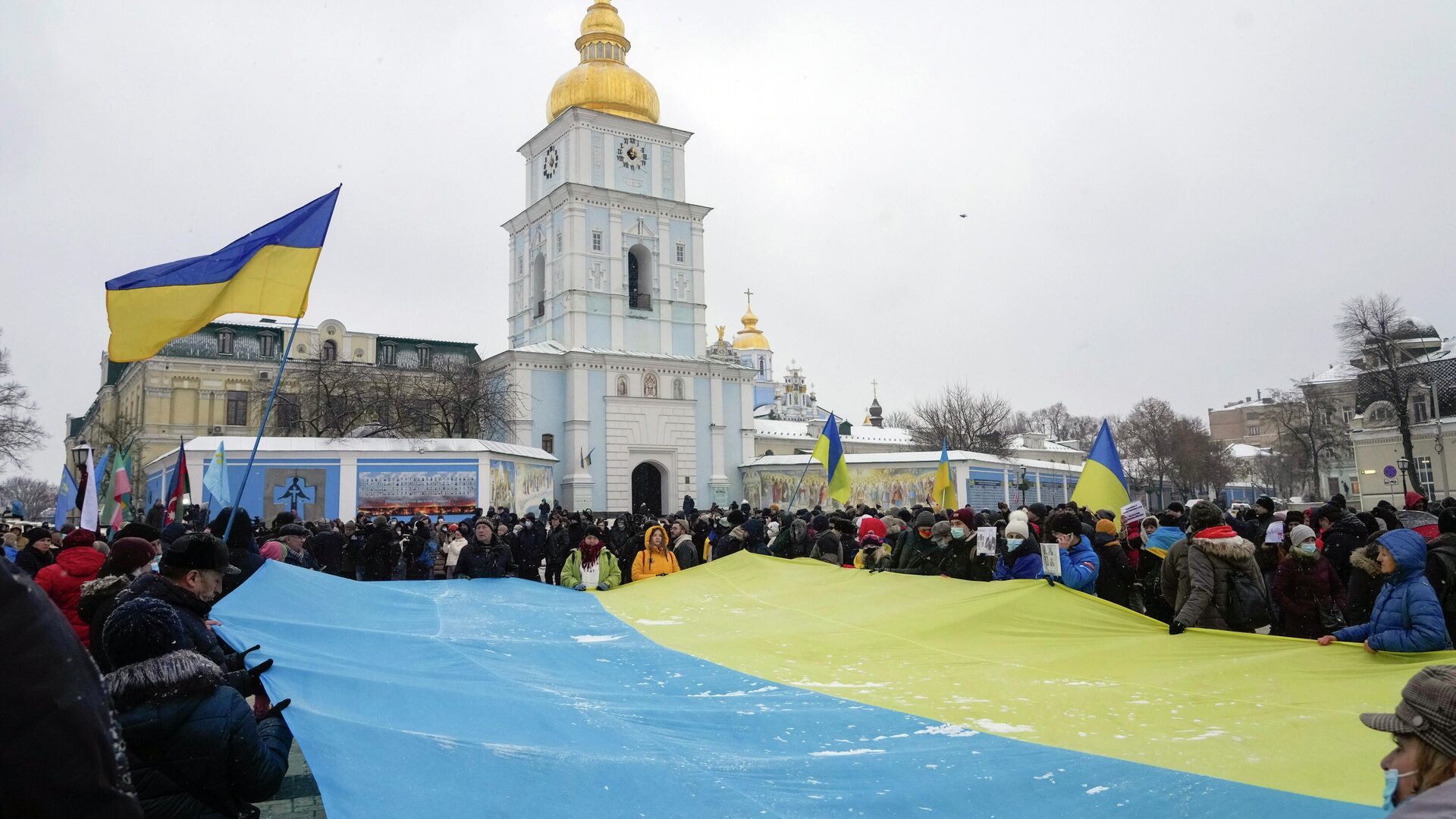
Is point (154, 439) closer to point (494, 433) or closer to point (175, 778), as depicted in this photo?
point (494, 433)

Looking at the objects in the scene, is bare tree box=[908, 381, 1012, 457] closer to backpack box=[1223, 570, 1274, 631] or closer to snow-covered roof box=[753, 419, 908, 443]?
Answer: snow-covered roof box=[753, 419, 908, 443]

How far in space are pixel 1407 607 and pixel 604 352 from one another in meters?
41.3

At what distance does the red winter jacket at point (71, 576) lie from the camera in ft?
22.1

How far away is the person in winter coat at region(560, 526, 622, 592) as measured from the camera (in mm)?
12617

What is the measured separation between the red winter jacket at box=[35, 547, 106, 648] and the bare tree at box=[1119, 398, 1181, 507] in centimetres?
6727

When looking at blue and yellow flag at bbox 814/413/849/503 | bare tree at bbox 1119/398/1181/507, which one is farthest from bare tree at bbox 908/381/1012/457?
blue and yellow flag at bbox 814/413/849/503

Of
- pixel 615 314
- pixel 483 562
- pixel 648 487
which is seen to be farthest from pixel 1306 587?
pixel 615 314

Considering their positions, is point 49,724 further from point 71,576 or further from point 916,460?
point 916,460

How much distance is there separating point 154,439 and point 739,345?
214 ft

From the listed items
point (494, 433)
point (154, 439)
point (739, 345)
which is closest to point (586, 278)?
point (494, 433)

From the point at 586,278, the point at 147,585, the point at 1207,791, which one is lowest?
the point at 1207,791

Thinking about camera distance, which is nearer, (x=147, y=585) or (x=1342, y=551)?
(x=147, y=585)

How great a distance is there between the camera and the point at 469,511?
29.1 metres

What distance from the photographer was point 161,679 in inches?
120
